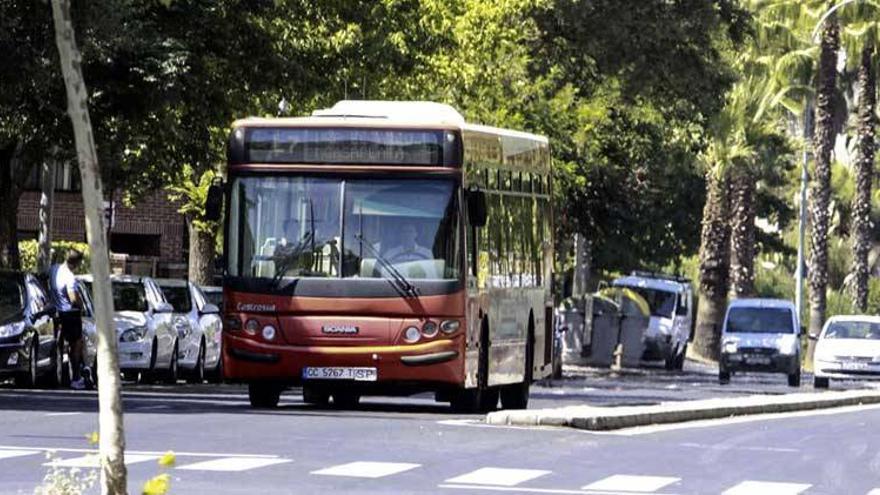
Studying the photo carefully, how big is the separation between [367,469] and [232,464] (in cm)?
95

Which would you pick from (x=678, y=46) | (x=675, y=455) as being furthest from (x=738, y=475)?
(x=678, y=46)

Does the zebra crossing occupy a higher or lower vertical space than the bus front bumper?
lower

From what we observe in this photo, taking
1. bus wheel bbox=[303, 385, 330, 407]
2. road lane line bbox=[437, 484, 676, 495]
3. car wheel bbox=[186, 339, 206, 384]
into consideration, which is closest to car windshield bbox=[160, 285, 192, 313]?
car wheel bbox=[186, 339, 206, 384]

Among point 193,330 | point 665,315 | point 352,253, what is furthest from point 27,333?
point 665,315

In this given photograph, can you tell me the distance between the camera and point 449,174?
24.3 meters

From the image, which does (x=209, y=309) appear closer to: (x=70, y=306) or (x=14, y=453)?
(x=70, y=306)

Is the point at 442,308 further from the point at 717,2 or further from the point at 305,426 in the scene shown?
the point at 717,2

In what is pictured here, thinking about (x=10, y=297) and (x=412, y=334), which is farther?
(x=10, y=297)

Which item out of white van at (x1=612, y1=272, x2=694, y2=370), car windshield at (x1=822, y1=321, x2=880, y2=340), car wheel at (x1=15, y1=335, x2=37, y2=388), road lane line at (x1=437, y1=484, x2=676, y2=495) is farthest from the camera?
white van at (x1=612, y1=272, x2=694, y2=370)

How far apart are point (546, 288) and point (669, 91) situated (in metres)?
15.8

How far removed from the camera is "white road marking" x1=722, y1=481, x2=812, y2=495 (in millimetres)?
16203

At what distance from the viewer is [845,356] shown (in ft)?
156

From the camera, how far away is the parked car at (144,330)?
1328 inches

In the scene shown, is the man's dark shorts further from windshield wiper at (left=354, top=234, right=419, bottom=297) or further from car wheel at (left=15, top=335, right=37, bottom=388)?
windshield wiper at (left=354, top=234, right=419, bottom=297)
